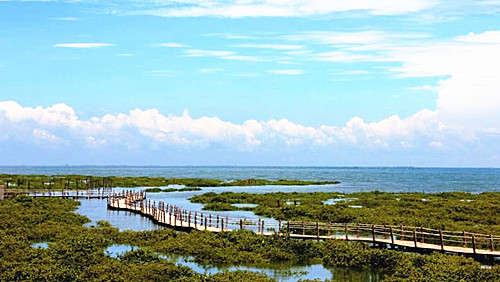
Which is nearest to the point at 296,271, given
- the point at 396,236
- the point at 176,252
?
the point at 176,252

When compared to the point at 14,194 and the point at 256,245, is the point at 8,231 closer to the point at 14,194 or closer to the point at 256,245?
the point at 256,245

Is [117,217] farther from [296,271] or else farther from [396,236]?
[296,271]

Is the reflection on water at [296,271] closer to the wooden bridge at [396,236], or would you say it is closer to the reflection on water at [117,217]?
the wooden bridge at [396,236]

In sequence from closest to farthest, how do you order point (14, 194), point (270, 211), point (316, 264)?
point (316, 264) < point (270, 211) < point (14, 194)

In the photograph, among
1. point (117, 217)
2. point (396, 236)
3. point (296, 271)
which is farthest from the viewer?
point (117, 217)

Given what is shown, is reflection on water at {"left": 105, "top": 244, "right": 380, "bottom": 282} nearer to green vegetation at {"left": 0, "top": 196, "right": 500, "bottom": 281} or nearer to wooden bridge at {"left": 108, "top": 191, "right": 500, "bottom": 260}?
green vegetation at {"left": 0, "top": 196, "right": 500, "bottom": 281}

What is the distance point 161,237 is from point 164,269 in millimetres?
10641

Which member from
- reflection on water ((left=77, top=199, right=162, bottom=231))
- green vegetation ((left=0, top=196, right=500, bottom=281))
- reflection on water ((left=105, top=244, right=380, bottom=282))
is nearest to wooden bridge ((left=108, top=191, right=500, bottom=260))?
reflection on water ((left=77, top=199, right=162, bottom=231))

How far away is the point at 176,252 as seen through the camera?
33750mm

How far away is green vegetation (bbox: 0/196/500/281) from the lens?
84.9ft

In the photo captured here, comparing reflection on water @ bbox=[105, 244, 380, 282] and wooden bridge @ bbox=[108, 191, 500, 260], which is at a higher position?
wooden bridge @ bbox=[108, 191, 500, 260]

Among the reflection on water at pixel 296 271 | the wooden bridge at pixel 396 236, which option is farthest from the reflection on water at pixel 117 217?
the reflection on water at pixel 296 271

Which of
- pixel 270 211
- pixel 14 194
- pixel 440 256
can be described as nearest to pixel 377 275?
pixel 440 256

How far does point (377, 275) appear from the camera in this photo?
28.9 meters
